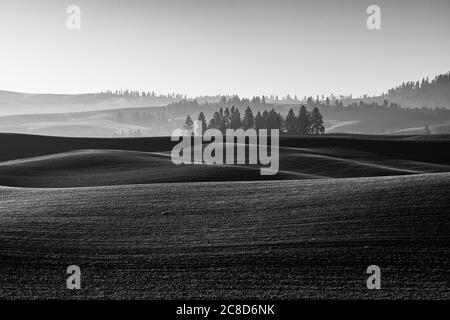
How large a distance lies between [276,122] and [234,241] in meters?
97.7

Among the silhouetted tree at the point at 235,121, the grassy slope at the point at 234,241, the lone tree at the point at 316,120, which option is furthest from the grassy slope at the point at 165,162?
the silhouetted tree at the point at 235,121

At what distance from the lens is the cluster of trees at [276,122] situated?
11150 cm

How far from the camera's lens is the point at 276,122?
4611 inches

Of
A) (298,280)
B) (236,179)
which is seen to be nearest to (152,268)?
(298,280)

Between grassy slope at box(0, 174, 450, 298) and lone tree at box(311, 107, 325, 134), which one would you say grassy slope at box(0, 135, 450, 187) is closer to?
grassy slope at box(0, 174, 450, 298)

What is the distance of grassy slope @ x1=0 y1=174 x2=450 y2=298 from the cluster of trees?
79.0m

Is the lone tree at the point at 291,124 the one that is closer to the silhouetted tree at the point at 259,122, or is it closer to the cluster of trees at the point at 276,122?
the cluster of trees at the point at 276,122

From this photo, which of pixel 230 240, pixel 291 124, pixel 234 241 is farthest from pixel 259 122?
pixel 234 241

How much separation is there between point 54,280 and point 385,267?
9907 millimetres

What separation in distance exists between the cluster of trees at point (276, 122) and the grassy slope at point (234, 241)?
7895cm

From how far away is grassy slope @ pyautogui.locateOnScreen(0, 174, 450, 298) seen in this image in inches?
631

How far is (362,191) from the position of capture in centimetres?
2706

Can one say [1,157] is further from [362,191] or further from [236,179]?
[362,191]
